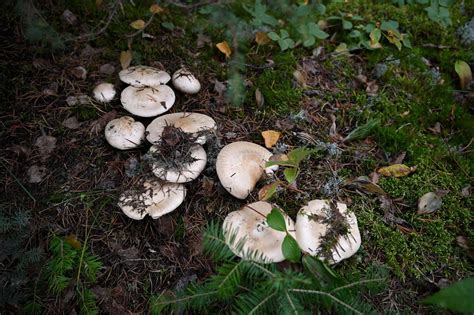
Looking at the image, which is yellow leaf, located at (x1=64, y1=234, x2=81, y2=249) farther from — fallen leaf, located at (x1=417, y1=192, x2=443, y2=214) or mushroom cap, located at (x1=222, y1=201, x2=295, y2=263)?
fallen leaf, located at (x1=417, y1=192, x2=443, y2=214)

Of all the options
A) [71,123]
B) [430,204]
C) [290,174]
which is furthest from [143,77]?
[430,204]

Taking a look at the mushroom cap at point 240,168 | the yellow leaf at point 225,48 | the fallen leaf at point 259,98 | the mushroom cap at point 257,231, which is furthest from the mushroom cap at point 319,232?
the yellow leaf at point 225,48

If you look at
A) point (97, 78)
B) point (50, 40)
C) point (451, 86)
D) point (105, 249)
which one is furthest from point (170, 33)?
point (451, 86)

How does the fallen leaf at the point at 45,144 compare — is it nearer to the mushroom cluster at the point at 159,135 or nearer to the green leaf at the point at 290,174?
the mushroom cluster at the point at 159,135

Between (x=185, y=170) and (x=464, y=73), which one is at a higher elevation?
(x=464, y=73)

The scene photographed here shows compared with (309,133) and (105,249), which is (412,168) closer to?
(309,133)

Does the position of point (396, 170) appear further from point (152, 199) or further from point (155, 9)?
point (155, 9)

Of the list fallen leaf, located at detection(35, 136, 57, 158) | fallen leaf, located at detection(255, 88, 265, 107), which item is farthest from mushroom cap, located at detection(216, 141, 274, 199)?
fallen leaf, located at detection(35, 136, 57, 158)
